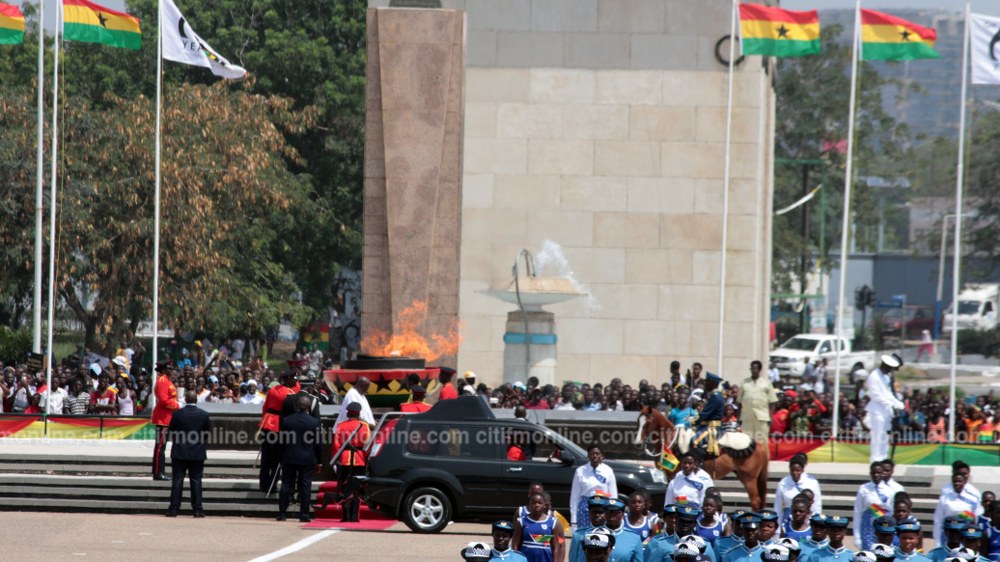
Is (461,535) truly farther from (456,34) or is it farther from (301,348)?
(301,348)

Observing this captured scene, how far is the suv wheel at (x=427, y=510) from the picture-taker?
2045cm

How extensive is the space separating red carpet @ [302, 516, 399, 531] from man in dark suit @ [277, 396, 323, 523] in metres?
0.25

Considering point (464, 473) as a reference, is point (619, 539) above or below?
above

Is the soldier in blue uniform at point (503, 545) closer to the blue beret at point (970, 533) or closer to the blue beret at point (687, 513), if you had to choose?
the blue beret at point (687, 513)

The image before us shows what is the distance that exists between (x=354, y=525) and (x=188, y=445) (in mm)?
2371

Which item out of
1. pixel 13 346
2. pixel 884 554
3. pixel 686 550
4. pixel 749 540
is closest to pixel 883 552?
pixel 884 554

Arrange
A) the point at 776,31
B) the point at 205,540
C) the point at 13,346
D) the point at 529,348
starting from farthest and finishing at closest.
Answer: the point at 13,346, the point at 529,348, the point at 776,31, the point at 205,540

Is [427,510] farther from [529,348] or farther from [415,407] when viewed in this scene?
[529,348]

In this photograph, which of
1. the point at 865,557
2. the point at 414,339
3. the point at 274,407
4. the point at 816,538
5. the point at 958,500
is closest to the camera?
the point at 865,557

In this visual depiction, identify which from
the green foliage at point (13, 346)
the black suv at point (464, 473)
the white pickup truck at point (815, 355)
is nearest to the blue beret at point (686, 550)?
the black suv at point (464, 473)

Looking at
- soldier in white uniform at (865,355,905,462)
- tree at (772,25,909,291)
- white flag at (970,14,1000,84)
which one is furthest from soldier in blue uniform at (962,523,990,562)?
tree at (772,25,909,291)

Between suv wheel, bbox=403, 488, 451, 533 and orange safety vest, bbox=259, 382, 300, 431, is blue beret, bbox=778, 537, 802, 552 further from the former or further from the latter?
orange safety vest, bbox=259, 382, 300, 431

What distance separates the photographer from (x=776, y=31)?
32.4 meters

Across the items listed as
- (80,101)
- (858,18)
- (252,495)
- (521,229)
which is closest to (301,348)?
(80,101)
